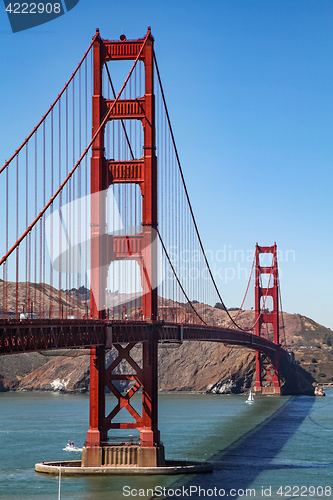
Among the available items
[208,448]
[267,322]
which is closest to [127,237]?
[208,448]

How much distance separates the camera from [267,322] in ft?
393

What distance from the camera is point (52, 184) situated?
33.7m

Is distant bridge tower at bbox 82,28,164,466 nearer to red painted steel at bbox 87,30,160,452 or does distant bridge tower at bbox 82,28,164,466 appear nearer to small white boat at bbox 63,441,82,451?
red painted steel at bbox 87,30,160,452

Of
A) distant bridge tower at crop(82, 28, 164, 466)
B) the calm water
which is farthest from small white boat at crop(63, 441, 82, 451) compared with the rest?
distant bridge tower at crop(82, 28, 164, 466)

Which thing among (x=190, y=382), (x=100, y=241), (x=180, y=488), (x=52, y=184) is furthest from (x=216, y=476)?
(x=190, y=382)

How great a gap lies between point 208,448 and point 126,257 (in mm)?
16257

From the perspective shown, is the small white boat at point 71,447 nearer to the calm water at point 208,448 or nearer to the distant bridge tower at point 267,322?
the calm water at point 208,448

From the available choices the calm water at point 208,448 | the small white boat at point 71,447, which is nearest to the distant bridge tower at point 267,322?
the calm water at point 208,448

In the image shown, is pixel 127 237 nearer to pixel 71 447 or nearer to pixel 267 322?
pixel 71 447

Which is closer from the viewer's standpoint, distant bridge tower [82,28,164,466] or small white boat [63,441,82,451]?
distant bridge tower [82,28,164,466]

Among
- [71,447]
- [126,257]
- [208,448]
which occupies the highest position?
[126,257]

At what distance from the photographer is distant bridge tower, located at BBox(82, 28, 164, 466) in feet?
120

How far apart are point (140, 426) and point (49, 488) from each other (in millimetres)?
6101

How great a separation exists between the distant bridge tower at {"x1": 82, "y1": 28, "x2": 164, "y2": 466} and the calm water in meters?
1.89
